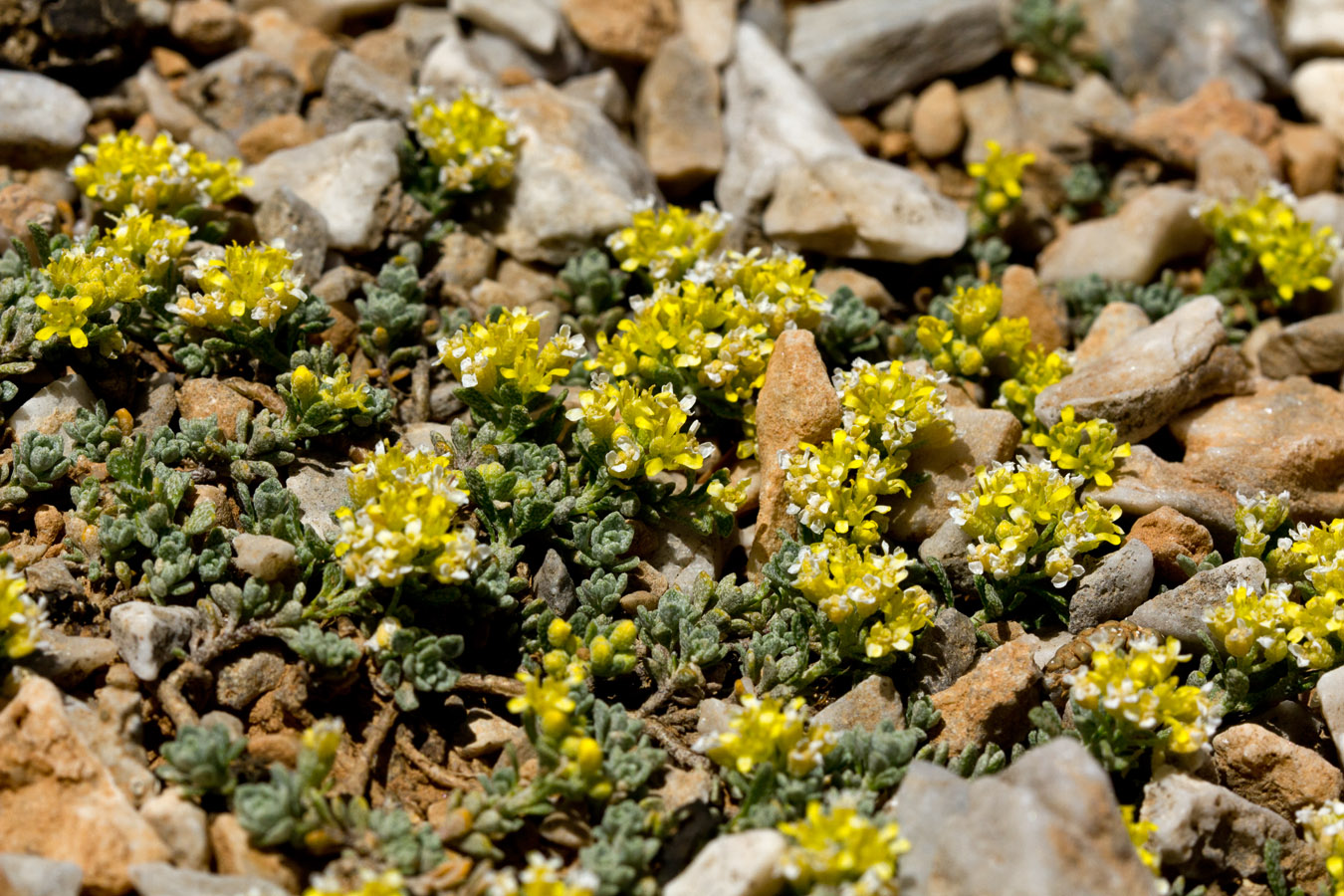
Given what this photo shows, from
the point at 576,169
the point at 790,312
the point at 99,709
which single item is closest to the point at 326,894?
the point at 99,709

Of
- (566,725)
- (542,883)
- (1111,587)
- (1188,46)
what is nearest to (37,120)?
(566,725)

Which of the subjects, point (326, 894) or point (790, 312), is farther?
point (790, 312)

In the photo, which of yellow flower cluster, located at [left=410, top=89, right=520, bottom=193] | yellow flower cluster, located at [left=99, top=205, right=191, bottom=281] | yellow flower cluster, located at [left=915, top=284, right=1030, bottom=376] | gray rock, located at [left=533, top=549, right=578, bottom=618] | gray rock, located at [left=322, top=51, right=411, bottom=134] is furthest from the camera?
gray rock, located at [left=322, top=51, right=411, bottom=134]

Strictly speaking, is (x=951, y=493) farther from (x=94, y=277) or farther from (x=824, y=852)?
(x=94, y=277)

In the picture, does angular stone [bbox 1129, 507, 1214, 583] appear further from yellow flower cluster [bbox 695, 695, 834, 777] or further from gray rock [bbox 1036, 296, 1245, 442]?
yellow flower cluster [bbox 695, 695, 834, 777]

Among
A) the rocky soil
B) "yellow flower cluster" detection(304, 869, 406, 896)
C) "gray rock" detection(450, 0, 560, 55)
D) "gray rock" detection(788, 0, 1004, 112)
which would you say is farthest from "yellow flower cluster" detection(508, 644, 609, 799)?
"gray rock" detection(788, 0, 1004, 112)

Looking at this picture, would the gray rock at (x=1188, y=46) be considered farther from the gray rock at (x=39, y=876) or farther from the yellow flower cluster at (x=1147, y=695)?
the gray rock at (x=39, y=876)
